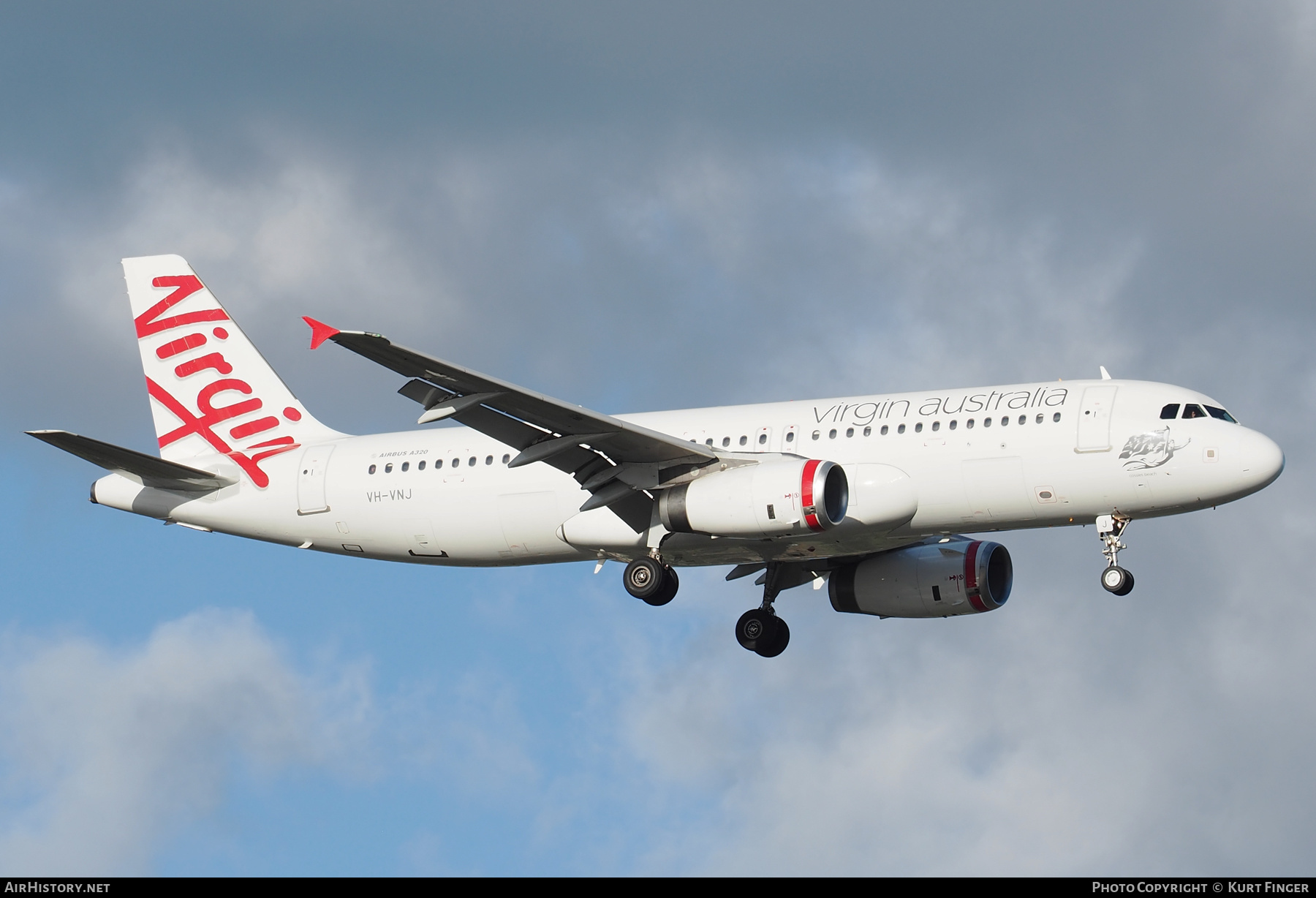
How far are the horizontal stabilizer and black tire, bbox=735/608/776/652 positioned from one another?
45.3ft

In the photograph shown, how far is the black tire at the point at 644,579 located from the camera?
38.5 metres

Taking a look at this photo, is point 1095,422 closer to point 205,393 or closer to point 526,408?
point 526,408

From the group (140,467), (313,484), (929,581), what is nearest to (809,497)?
(929,581)

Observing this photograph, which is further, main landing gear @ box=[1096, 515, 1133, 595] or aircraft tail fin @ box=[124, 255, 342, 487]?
aircraft tail fin @ box=[124, 255, 342, 487]

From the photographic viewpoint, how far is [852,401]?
38.8 m

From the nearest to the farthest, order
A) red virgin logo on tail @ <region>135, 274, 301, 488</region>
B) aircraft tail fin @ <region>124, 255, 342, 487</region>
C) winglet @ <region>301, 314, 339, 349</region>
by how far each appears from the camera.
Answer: winglet @ <region>301, 314, 339, 349</region>
red virgin logo on tail @ <region>135, 274, 301, 488</region>
aircraft tail fin @ <region>124, 255, 342, 487</region>

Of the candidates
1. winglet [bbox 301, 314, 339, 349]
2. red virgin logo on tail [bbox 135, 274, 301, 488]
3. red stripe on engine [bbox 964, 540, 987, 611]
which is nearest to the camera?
winglet [bbox 301, 314, 339, 349]

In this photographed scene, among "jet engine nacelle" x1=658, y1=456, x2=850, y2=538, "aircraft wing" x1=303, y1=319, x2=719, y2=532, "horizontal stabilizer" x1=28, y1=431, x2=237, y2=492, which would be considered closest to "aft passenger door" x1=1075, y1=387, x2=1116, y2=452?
"jet engine nacelle" x1=658, y1=456, x2=850, y2=538

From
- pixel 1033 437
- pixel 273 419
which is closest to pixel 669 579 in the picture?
pixel 1033 437

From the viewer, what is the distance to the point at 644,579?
38656 mm

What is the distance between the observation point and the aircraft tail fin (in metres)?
44.7

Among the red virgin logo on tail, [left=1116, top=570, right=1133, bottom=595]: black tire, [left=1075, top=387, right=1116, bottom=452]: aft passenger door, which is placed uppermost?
the red virgin logo on tail

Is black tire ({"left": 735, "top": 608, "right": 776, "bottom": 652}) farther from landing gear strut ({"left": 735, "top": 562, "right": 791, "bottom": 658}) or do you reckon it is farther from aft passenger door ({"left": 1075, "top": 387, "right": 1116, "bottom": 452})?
aft passenger door ({"left": 1075, "top": 387, "right": 1116, "bottom": 452})

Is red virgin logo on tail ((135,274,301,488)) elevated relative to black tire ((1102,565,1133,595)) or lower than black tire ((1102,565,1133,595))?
elevated
